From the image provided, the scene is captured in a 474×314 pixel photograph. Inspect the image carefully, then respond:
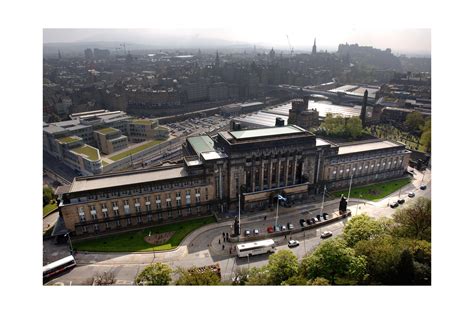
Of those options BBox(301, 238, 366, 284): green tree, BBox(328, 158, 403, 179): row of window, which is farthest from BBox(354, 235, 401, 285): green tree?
BBox(328, 158, 403, 179): row of window

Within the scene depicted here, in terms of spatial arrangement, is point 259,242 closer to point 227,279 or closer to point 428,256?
point 227,279

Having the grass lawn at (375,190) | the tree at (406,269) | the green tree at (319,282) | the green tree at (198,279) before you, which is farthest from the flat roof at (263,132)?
the tree at (406,269)

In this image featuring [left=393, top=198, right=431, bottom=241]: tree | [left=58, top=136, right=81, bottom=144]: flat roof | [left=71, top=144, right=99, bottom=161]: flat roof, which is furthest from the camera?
[left=58, top=136, right=81, bottom=144]: flat roof

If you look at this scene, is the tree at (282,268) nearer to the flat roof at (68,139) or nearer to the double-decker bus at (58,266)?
the double-decker bus at (58,266)

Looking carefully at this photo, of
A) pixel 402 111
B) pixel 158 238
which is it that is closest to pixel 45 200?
pixel 158 238

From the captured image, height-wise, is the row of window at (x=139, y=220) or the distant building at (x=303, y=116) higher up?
the distant building at (x=303, y=116)

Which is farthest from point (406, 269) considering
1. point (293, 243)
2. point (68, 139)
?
point (68, 139)

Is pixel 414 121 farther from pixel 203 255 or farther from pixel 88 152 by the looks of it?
pixel 88 152

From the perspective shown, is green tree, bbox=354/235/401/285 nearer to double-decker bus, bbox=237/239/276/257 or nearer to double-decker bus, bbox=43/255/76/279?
double-decker bus, bbox=237/239/276/257
